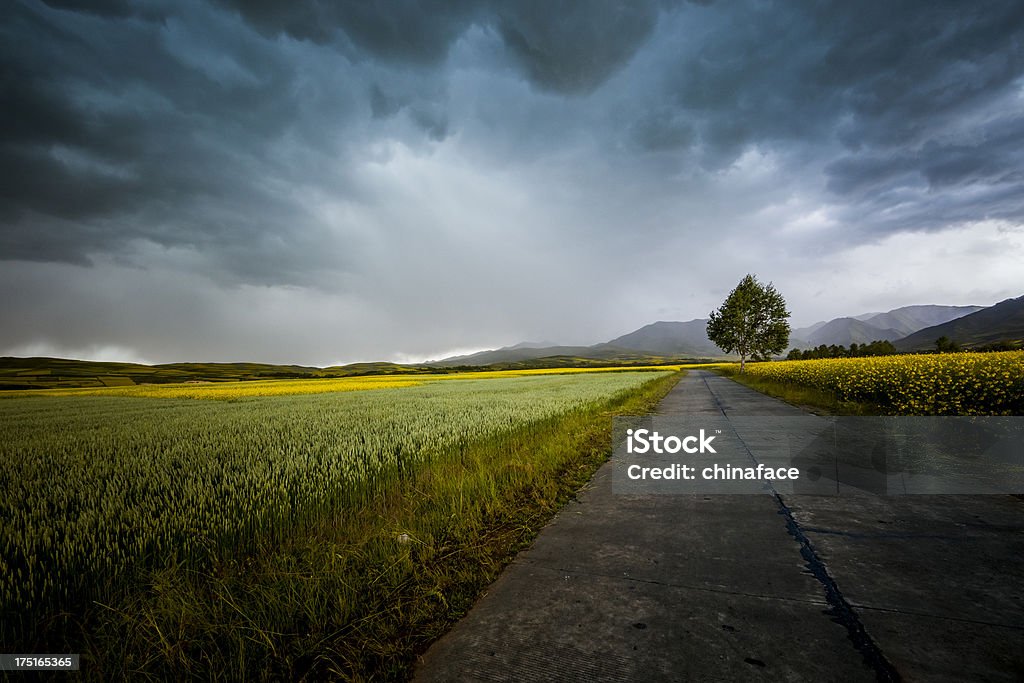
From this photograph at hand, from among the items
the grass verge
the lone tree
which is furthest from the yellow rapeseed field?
the lone tree

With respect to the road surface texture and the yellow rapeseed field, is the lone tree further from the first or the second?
the road surface texture

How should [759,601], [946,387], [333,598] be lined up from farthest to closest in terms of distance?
[946,387] → [333,598] → [759,601]

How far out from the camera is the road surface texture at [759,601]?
74.0 inches

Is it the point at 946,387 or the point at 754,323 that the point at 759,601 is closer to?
the point at 946,387

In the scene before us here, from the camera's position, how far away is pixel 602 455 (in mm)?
6648

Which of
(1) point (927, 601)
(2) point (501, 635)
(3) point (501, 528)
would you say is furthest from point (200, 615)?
(1) point (927, 601)

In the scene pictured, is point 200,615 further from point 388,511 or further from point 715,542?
point 715,542

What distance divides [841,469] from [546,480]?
4.18 m

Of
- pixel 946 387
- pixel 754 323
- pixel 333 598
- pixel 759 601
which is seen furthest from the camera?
pixel 754 323

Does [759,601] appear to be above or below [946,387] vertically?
below

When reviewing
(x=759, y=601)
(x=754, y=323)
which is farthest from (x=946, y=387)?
(x=754, y=323)

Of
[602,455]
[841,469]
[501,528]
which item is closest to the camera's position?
[501,528]

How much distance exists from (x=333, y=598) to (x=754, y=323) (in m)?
53.5

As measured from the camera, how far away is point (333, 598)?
2.52m
